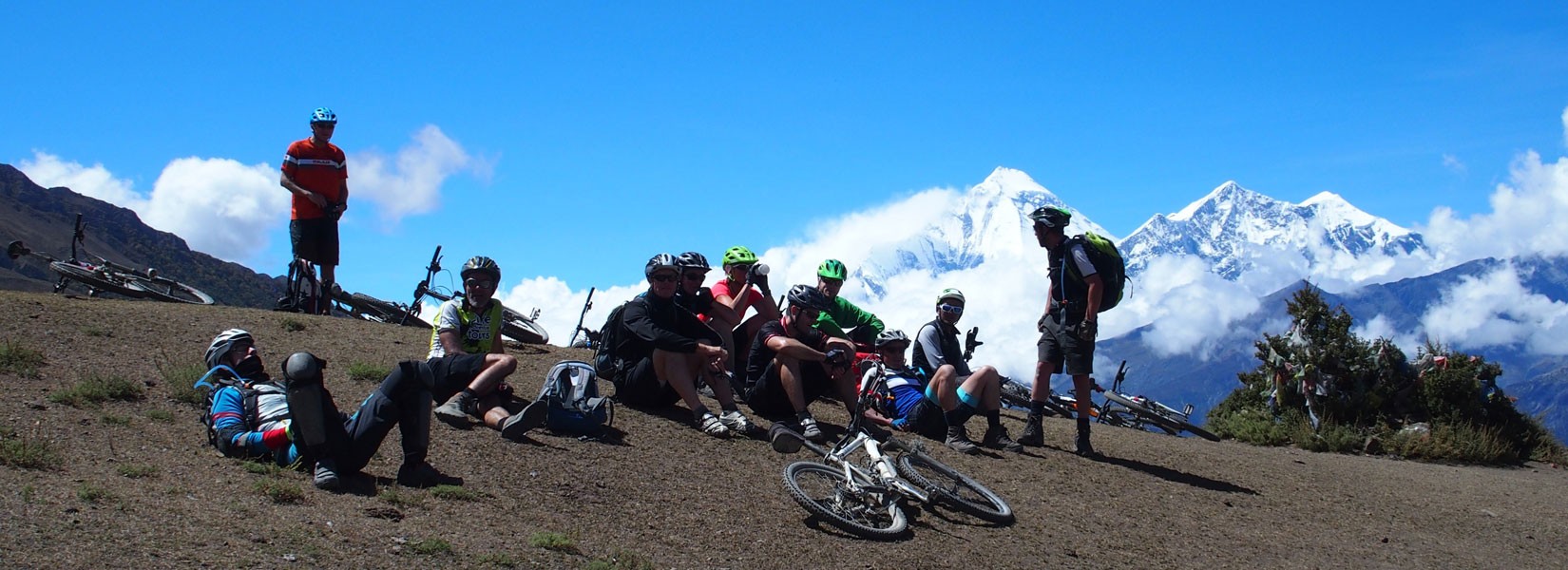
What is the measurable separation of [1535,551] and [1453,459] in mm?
4168

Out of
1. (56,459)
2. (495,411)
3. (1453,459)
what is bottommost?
(56,459)

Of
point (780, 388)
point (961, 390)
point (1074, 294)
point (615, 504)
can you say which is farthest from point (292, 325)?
point (1074, 294)

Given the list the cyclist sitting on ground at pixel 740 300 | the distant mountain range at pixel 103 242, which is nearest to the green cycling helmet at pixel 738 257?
the cyclist sitting on ground at pixel 740 300

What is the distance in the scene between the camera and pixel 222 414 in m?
6.84

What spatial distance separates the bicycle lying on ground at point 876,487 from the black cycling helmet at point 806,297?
4.21ft

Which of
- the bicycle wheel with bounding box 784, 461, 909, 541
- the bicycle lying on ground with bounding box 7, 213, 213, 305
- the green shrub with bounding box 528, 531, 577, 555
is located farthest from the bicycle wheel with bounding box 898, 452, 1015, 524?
the bicycle lying on ground with bounding box 7, 213, 213, 305

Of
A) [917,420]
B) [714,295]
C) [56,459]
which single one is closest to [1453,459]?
[917,420]

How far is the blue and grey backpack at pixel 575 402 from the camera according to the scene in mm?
8148

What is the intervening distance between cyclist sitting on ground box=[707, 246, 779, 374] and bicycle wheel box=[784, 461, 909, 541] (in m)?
2.88

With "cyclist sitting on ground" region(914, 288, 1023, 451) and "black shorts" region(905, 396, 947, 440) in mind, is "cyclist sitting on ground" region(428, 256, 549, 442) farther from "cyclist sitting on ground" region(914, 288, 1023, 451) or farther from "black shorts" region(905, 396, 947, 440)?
"cyclist sitting on ground" region(914, 288, 1023, 451)

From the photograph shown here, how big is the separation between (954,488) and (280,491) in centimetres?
382

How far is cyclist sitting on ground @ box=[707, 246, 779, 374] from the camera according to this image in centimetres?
1014

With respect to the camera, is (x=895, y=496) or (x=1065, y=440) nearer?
(x=895, y=496)

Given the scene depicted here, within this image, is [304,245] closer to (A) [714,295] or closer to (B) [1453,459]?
(A) [714,295]
